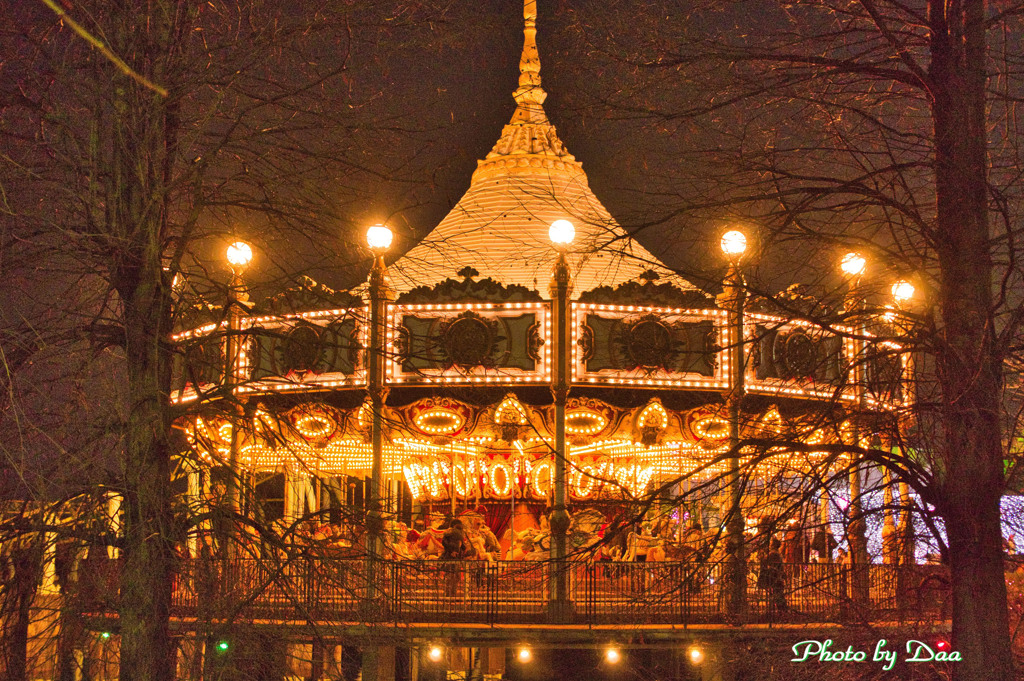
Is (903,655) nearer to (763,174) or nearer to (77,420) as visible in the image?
(763,174)

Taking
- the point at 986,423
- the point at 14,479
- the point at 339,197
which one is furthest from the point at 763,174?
the point at 14,479

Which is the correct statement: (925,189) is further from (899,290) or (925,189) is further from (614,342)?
(614,342)

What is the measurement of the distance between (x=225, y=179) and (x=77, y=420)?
166 cm

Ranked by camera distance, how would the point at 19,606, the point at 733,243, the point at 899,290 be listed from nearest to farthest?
1. the point at 19,606
2. the point at 733,243
3. the point at 899,290

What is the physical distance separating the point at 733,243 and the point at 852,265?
835mm

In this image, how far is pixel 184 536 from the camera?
239 inches

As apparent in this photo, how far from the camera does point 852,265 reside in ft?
24.6

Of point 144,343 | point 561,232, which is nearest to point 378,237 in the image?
point 561,232

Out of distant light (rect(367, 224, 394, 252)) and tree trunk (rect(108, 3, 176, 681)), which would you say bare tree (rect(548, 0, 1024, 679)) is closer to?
tree trunk (rect(108, 3, 176, 681))

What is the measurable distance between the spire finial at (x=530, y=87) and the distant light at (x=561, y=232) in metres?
7.69

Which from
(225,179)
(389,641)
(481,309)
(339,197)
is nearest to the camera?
(225,179)

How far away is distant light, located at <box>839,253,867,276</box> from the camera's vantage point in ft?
21.1

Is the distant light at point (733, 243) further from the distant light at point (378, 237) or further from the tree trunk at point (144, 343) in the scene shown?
the distant light at point (378, 237)

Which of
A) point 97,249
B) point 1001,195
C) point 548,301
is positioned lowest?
point 97,249
